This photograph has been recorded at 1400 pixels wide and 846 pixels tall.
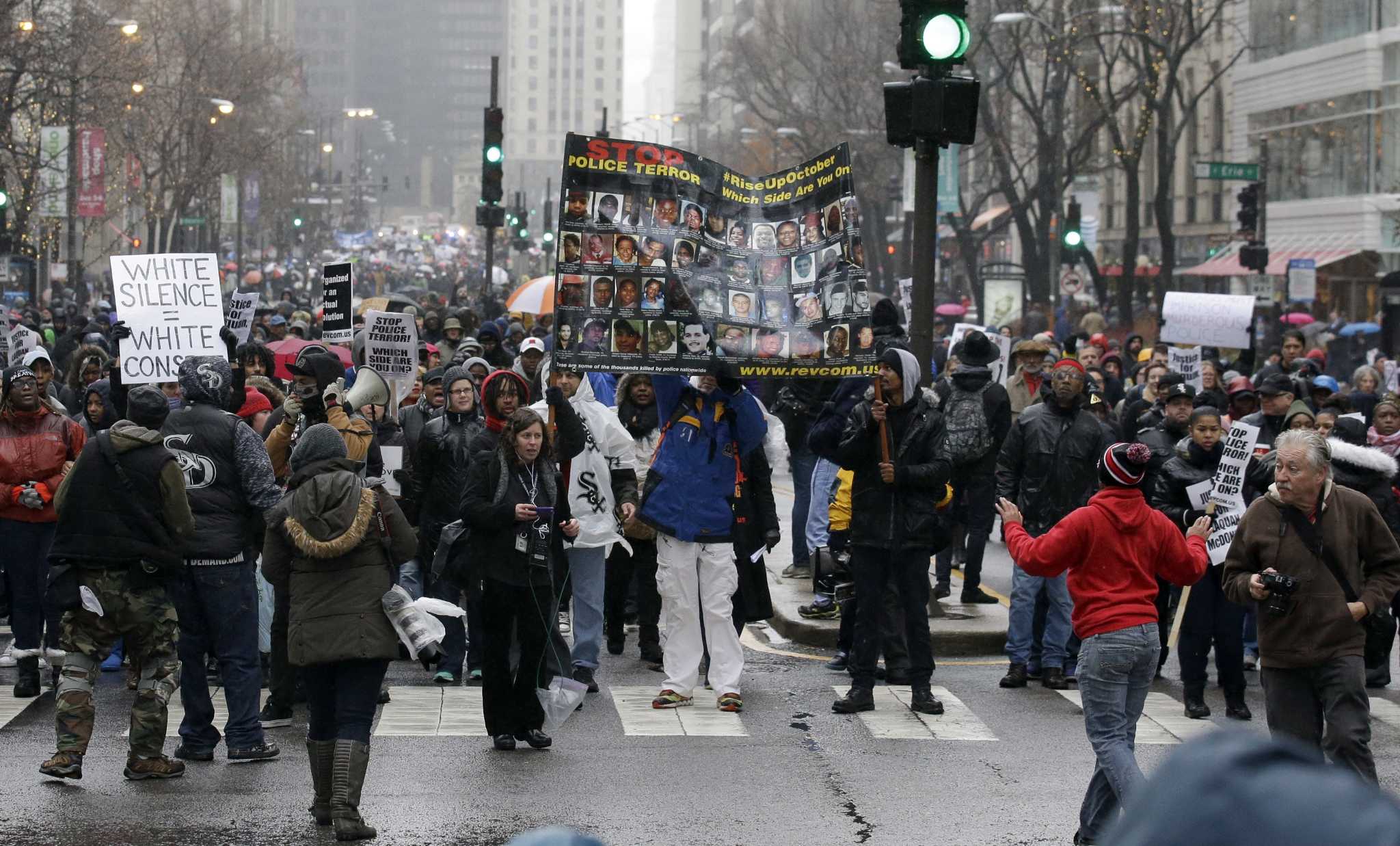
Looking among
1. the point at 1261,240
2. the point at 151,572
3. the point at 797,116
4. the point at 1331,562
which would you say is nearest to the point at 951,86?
the point at 1331,562

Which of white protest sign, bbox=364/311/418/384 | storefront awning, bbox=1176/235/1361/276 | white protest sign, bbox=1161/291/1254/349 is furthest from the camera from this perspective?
storefront awning, bbox=1176/235/1361/276

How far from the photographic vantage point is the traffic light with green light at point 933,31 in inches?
421

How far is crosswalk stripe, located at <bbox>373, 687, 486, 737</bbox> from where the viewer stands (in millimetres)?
9367

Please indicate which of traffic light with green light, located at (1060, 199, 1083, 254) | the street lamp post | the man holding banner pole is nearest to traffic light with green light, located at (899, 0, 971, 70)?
the man holding banner pole

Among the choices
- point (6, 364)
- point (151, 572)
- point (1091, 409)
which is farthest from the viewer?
point (6, 364)

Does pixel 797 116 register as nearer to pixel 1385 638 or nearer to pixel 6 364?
pixel 6 364

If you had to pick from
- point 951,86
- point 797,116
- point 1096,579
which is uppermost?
point 797,116

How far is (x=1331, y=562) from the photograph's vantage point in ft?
24.0

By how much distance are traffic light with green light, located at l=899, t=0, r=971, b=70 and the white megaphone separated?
3696 mm

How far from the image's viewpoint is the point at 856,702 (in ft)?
32.5

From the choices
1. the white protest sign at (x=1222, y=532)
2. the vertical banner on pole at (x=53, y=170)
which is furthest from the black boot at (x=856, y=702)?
the vertical banner on pole at (x=53, y=170)

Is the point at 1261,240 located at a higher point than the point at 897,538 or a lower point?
higher

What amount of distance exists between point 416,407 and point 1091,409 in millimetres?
4681

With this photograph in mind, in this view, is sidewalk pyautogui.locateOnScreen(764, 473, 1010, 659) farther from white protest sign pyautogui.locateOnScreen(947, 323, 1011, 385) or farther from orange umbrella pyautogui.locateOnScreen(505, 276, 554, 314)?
orange umbrella pyautogui.locateOnScreen(505, 276, 554, 314)
